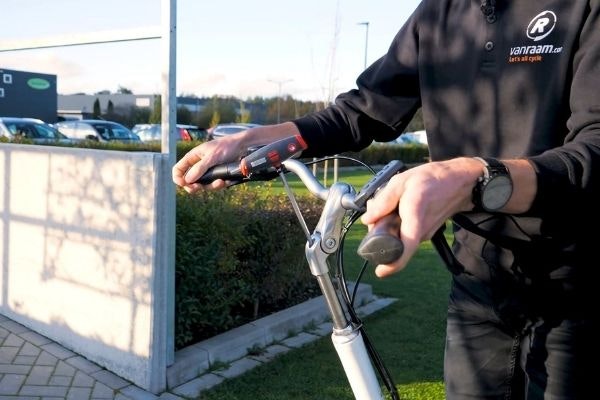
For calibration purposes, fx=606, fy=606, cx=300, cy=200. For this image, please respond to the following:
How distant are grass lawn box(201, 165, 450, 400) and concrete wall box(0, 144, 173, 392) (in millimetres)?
668

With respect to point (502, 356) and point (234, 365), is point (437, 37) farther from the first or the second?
point (234, 365)

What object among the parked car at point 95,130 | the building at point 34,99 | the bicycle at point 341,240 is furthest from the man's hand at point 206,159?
the parked car at point 95,130

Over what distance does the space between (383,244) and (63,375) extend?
12.3 ft

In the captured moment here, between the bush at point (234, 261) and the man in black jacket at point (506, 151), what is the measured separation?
2564mm

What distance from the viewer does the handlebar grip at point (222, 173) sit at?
154 centimetres

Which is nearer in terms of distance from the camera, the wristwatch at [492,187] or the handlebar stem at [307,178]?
the wristwatch at [492,187]

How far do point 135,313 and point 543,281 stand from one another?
9.64ft

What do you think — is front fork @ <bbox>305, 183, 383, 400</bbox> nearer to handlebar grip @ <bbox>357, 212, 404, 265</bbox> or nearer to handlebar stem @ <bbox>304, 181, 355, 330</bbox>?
handlebar stem @ <bbox>304, 181, 355, 330</bbox>

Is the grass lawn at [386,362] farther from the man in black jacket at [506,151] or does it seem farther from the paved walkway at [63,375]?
the man in black jacket at [506,151]

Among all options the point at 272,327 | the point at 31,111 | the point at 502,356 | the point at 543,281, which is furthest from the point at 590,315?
the point at 31,111

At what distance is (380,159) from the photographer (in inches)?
1006

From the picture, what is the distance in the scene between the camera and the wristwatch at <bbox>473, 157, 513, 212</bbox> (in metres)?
1.09

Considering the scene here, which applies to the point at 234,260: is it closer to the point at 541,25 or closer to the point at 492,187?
the point at 541,25

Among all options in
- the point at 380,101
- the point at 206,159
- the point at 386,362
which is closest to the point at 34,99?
the point at 386,362
